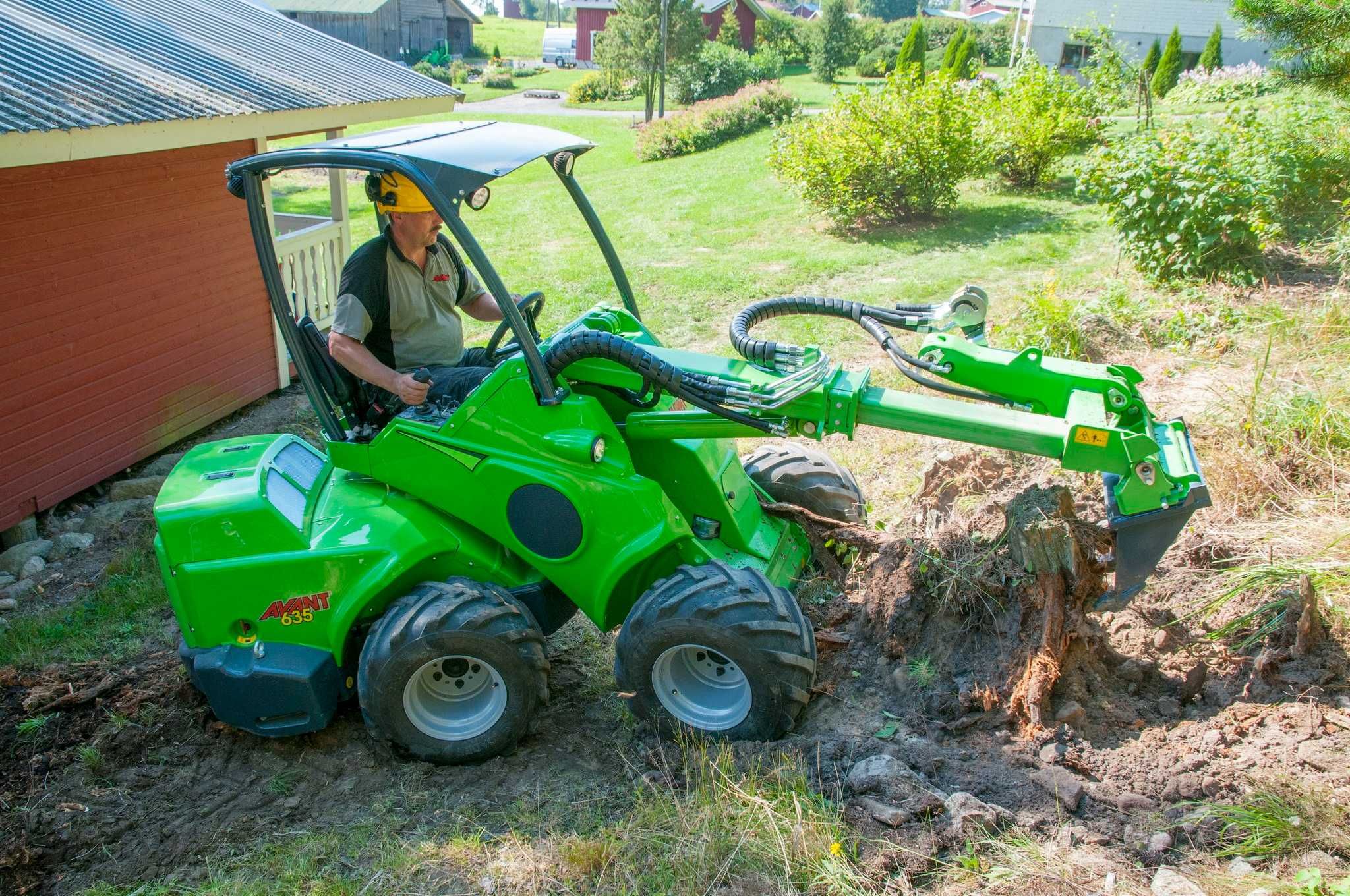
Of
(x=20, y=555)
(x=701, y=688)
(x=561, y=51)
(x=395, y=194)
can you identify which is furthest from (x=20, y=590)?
(x=561, y=51)

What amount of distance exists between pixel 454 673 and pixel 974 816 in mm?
2052

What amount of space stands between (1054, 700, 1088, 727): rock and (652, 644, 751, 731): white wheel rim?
1.11 meters

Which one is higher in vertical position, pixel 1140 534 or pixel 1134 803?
pixel 1140 534

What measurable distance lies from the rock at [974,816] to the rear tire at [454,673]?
1551 millimetres

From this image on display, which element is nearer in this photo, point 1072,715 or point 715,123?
point 1072,715

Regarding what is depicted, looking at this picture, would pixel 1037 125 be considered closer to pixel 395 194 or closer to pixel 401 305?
pixel 401 305

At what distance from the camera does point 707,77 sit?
3288 cm

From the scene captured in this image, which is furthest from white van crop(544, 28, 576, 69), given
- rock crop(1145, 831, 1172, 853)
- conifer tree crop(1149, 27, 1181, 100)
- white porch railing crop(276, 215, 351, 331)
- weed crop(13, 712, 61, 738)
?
rock crop(1145, 831, 1172, 853)

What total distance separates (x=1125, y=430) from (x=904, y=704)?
52.5 inches

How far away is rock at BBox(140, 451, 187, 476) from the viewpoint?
7547 mm

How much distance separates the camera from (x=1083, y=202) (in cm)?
1397

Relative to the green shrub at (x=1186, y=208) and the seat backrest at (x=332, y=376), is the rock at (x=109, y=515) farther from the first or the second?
the green shrub at (x=1186, y=208)

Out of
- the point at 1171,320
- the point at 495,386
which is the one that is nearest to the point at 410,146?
the point at 495,386

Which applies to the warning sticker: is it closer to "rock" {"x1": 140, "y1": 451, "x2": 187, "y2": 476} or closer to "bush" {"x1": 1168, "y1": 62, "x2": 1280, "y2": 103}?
"rock" {"x1": 140, "y1": 451, "x2": 187, "y2": 476}
